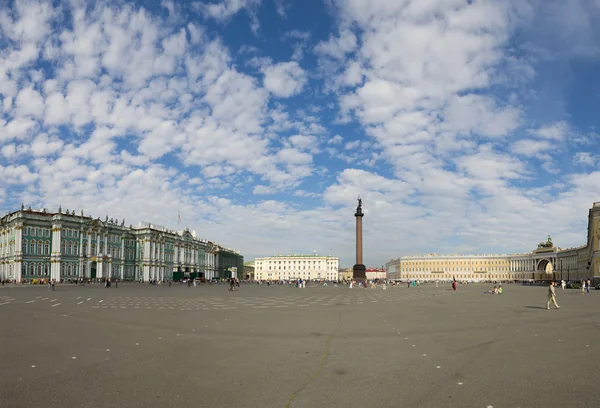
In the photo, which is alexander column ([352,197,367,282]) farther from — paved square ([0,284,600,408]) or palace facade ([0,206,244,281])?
paved square ([0,284,600,408])

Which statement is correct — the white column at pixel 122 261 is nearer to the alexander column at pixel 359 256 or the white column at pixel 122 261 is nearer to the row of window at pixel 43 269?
the row of window at pixel 43 269

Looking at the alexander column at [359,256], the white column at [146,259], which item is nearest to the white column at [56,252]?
the white column at [146,259]

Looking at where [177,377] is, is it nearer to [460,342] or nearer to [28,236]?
[460,342]

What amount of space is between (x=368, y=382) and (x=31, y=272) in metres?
99.1

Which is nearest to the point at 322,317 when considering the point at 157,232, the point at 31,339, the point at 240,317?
the point at 240,317

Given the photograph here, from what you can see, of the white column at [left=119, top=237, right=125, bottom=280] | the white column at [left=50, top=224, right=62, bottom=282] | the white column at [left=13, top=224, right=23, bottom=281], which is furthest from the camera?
the white column at [left=119, top=237, right=125, bottom=280]

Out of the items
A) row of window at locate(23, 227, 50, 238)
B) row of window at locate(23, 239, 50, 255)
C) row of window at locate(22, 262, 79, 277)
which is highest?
row of window at locate(23, 227, 50, 238)

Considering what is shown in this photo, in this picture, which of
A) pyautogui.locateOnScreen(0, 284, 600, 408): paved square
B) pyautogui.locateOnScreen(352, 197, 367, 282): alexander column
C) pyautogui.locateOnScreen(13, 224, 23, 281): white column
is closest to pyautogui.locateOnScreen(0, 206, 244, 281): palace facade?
pyautogui.locateOnScreen(13, 224, 23, 281): white column

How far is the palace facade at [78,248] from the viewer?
93375 millimetres

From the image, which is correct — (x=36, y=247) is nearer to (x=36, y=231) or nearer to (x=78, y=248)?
(x=36, y=231)

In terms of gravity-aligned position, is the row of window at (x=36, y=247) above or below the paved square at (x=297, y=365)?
above

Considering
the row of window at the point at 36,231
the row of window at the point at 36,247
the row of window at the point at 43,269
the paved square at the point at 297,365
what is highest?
the row of window at the point at 36,231

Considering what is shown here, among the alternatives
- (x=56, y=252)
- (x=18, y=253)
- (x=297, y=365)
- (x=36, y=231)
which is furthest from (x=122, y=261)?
(x=297, y=365)

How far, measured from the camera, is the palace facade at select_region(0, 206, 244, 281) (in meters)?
93.4
